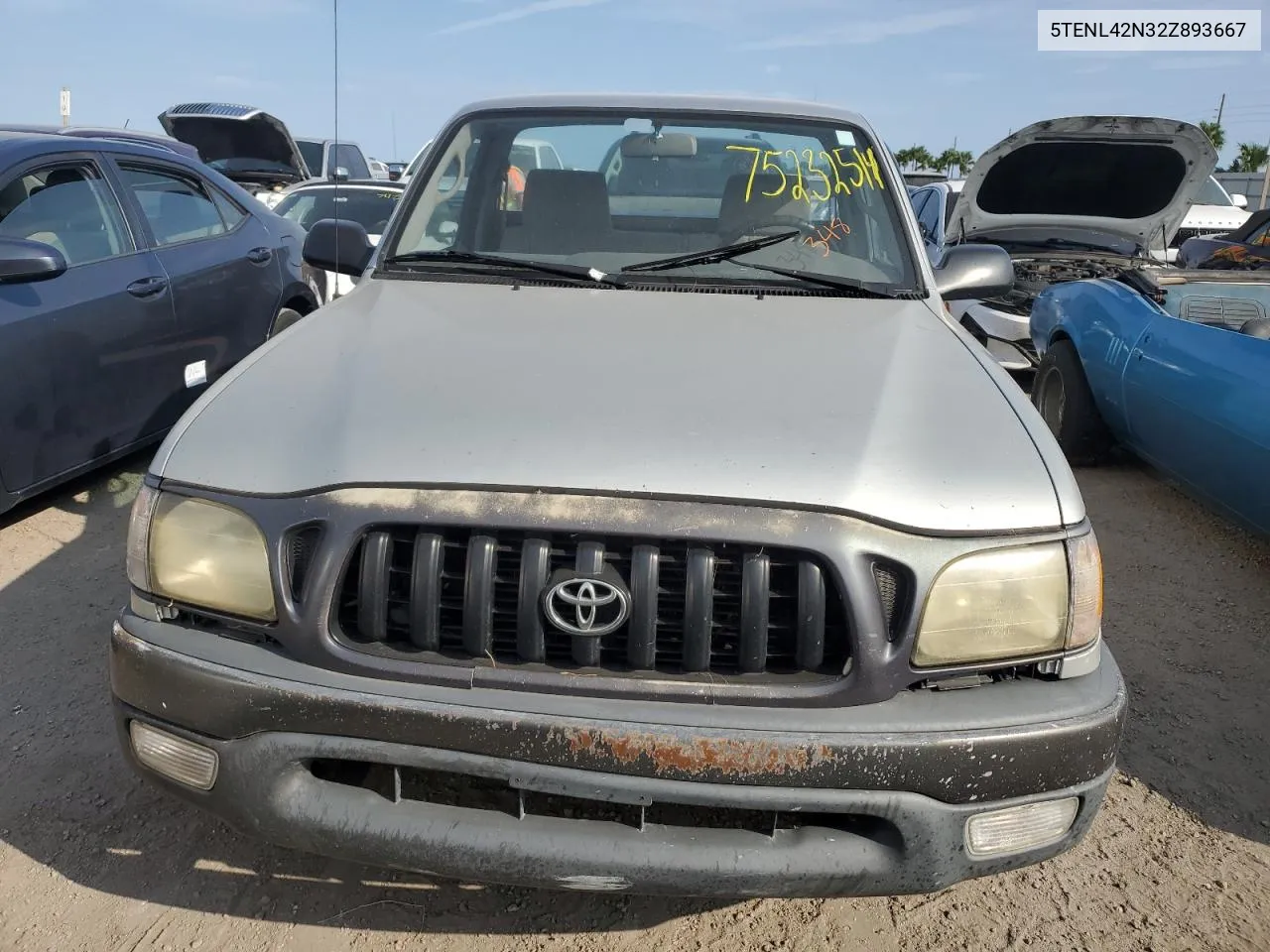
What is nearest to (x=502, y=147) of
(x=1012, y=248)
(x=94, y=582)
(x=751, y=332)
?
(x=751, y=332)

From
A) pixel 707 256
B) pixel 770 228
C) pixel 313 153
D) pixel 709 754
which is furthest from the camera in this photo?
pixel 313 153

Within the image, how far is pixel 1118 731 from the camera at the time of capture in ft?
5.76

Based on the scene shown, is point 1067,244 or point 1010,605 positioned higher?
point 1067,244

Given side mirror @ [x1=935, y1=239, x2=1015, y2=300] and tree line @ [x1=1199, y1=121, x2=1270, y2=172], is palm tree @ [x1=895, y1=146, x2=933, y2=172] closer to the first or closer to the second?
tree line @ [x1=1199, y1=121, x2=1270, y2=172]

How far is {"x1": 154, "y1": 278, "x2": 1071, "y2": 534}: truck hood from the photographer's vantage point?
1.72 metres

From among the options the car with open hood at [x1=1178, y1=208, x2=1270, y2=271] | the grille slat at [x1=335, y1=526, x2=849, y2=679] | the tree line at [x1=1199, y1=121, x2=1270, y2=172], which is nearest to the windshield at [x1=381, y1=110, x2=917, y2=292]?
the grille slat at [x1=335, y1=526, x2=849, y2=679]

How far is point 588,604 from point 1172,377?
346cm

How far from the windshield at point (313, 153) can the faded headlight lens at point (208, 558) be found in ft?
45.1

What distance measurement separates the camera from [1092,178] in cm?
674

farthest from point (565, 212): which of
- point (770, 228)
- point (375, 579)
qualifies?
point (375, 579)

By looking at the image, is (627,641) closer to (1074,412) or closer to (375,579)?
(375,579)

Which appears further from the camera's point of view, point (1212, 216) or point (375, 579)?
point (1212, 216)

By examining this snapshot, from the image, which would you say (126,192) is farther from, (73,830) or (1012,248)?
(1012,248)

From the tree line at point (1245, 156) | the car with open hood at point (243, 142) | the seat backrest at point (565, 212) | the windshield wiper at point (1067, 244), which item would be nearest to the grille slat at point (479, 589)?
the seat backrest at point (565, 212)
